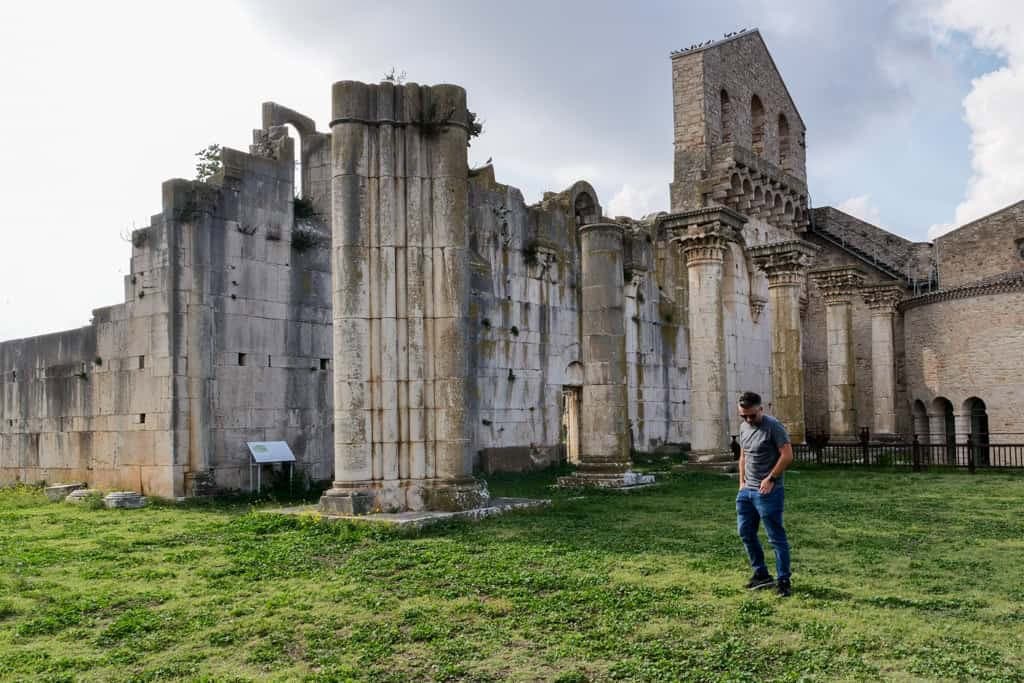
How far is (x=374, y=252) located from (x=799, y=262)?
16.4 m

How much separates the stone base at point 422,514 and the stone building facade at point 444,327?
0.91 ft

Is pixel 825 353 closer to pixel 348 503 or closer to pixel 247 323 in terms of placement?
pixel 247 323

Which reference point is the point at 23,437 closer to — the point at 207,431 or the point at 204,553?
the point at 207,431

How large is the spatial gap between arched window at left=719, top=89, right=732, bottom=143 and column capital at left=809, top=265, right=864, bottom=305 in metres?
6.83

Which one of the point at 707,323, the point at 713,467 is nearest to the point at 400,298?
the point at 713,467

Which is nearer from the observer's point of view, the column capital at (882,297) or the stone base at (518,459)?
the stone base at (518,459)

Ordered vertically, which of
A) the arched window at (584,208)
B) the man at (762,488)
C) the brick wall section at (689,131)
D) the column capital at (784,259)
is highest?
the brick wall section at (689,131)

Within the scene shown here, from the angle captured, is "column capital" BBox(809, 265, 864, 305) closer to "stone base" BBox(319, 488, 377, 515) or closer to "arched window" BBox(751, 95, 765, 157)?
"arched window" BBox(751, 95, 765, 157)

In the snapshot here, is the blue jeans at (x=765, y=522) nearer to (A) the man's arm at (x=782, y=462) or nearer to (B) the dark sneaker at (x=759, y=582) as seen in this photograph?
(B) the dark sneaker at (x=759, y=582)

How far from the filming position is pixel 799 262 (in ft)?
82.1

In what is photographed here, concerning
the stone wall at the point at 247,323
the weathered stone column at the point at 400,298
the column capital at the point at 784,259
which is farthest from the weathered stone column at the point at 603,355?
the column capital at the point at 784,259

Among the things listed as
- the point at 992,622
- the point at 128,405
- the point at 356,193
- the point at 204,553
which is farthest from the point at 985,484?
the point at 128,405

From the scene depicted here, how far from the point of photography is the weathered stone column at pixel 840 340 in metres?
27.7

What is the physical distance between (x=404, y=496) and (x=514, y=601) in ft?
16.0
